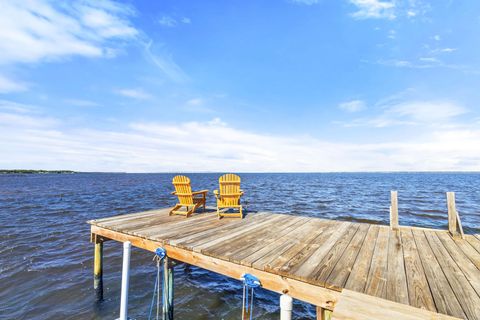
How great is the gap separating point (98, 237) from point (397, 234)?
6529mm

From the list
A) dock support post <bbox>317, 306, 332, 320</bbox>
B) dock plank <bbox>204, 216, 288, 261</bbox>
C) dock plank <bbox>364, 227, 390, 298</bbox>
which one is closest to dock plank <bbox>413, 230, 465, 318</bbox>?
dock plank <bbox>364, 227, 390, 298</bbox>

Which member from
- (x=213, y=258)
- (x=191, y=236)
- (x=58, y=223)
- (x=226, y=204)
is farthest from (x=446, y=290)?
(x=58, y=223)

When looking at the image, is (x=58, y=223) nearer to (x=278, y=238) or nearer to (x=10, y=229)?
(x=10, y=229)

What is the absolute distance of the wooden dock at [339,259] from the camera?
2141mm

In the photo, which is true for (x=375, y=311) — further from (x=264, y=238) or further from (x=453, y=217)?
(x=453, y=217)

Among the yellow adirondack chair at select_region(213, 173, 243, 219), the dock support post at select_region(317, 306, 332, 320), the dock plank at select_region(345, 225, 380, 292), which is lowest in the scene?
the dock support post at select_region(317, 306, 332, 320)

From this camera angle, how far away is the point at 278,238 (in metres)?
4.12

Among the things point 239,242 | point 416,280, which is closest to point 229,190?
point 239,242

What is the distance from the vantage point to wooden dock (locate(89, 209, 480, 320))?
2141 mm

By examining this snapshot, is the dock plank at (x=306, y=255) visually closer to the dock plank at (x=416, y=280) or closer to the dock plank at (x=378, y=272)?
the dock plank at (x=378, y=272)

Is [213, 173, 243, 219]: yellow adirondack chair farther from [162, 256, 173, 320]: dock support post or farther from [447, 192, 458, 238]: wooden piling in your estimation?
[447, 192, 458, 238]: wooden piling

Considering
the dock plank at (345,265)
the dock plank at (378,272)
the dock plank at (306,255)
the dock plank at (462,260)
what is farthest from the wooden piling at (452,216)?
the dock plank at (306,255)

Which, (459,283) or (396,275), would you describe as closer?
(459,283)

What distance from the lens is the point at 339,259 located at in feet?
10.3
